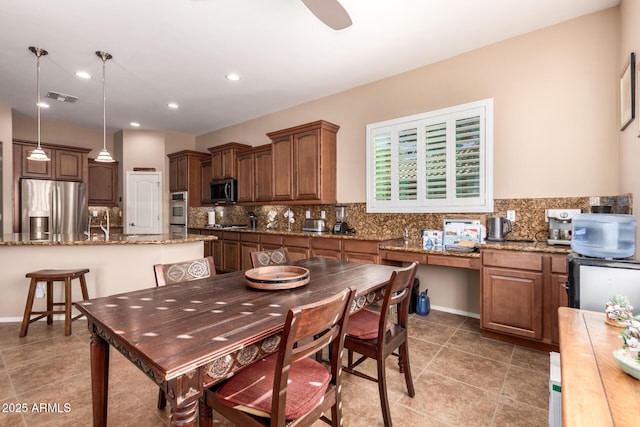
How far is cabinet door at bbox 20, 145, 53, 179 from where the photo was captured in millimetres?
5304

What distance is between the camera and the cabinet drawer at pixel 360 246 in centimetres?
360

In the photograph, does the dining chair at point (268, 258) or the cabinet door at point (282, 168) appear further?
the cabinet door at point (282, 168)

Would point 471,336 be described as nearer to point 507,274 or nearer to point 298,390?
point 507,274

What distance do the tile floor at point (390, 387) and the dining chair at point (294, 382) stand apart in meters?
0.64

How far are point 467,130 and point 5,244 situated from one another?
500 cm

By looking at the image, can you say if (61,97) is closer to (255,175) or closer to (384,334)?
(255,175)

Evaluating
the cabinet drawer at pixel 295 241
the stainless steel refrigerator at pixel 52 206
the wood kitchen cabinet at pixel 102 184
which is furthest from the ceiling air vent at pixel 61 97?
the cabinet drawer at pixel 295 241

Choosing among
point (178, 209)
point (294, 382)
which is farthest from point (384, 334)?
point (178, 209)

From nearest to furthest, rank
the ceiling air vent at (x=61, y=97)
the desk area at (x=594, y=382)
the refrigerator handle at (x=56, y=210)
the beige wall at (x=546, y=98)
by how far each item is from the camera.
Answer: the desk area at (x=594, y=382) → the beige wall at (x=546, y=98) → the ceiling air vent at (x=61, y=97) → the refrigerator handle at (x=56, y=210)

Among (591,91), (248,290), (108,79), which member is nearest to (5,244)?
(108,79)

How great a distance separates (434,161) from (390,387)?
2500 millimetres

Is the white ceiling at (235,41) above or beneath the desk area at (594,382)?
above

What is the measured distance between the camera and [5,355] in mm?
2590

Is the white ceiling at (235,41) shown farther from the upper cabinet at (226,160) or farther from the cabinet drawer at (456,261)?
the cabinet drawer at (456,261)
